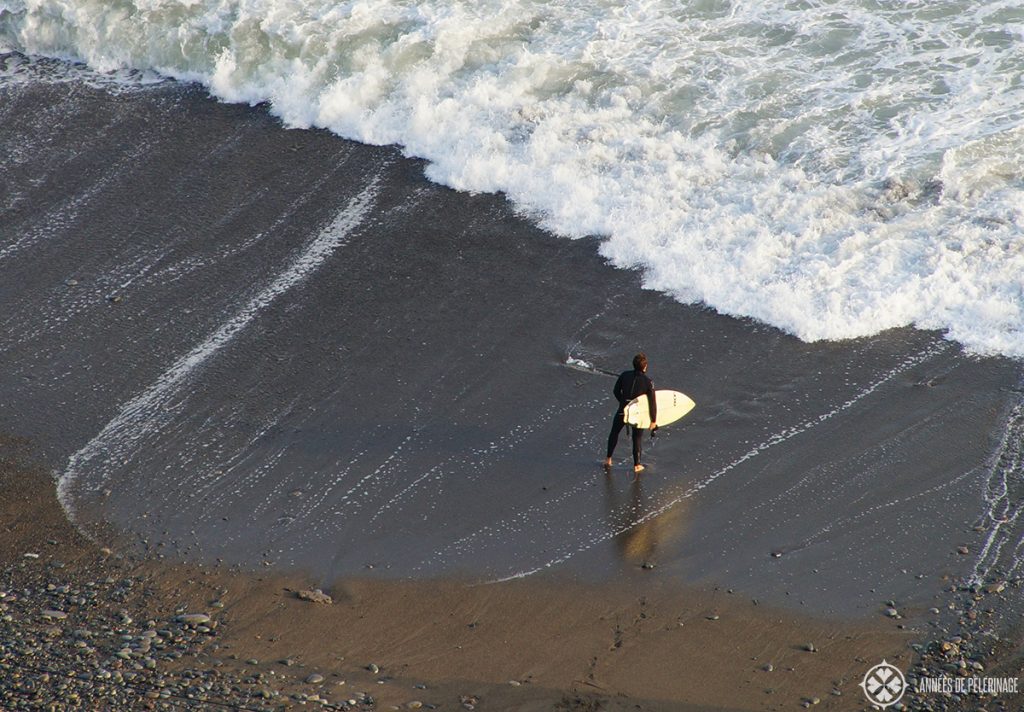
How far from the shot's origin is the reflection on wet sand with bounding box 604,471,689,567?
11711 mm

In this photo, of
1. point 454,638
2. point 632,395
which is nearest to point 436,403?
point 632,395

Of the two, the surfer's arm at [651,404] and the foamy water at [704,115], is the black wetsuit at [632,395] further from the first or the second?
the foamy water at [704,115]

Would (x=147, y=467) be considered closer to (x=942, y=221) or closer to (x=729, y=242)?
(x=729, y=242)

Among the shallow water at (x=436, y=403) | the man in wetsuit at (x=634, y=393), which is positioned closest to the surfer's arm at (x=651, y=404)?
the man in wetsuit at (x=634, y=393)

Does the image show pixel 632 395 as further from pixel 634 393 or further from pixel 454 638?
pixel 454 638

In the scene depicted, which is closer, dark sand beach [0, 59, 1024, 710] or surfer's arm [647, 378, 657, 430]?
dark sand beach [0, 59, 1024, 710]

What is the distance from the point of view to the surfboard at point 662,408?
1240 centimetres

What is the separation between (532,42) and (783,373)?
30.4 ft

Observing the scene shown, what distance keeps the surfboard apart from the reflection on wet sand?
659 mm

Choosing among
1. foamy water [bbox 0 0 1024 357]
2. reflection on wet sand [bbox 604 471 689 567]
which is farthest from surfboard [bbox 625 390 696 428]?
foamy water [bbox 0 0 1024 357]

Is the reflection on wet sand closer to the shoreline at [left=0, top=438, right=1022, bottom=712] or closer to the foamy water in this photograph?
the shoreline at [left=0, top=438, right=1022, bottom=712]

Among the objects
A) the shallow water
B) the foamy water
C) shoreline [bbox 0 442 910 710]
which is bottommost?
shoreline [bbox 0 442 910 710]

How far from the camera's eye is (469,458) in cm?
1298

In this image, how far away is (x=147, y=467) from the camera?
13.0 meters
